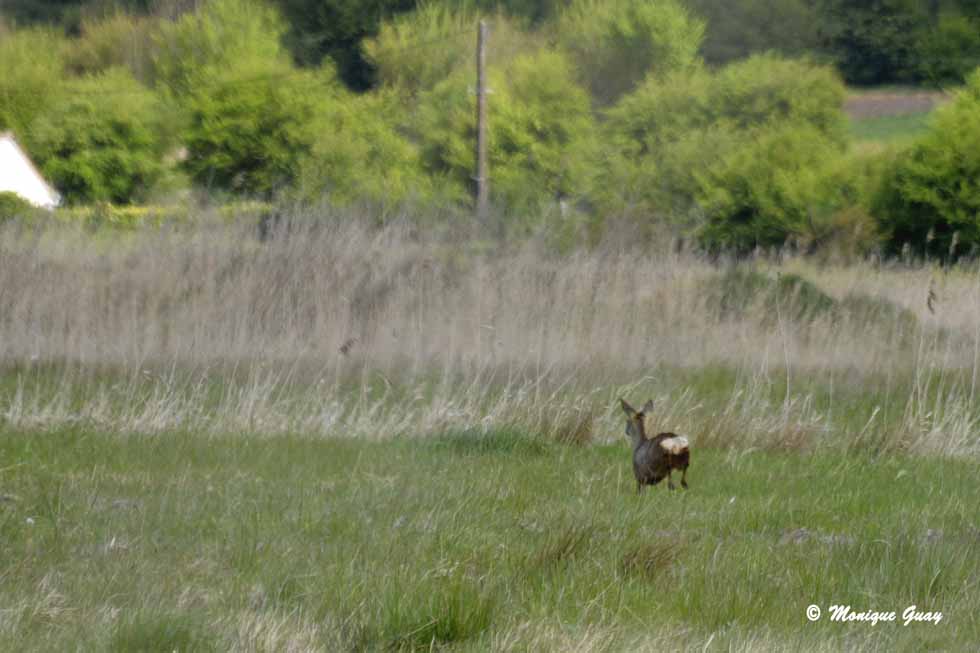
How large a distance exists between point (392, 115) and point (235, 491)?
91.7ft

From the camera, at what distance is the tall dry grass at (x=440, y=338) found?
7848mm

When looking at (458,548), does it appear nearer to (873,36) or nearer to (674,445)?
(674,445)

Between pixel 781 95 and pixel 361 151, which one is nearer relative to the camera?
pixel 361 151

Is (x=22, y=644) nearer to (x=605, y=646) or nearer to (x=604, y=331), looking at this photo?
(x=605, y=646)

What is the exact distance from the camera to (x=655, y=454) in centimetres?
584

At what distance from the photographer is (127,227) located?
12523 mm

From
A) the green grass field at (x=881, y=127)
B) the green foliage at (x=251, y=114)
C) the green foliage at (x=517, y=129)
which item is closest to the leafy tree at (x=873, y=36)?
the green grass field at (x=881, y=127)

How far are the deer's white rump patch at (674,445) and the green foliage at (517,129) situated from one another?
23.6 m

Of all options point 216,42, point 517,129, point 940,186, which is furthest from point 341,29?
point 940,186

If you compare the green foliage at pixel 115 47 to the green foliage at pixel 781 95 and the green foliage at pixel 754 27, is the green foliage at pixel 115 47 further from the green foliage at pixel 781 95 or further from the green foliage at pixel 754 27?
the green foliage at pixel 781 95

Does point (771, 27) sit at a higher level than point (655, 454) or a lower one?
lower

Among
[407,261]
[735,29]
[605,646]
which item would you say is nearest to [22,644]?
[605,646]

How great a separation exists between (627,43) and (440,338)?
28.8 meters

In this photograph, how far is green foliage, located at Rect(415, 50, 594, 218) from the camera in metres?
30.2
